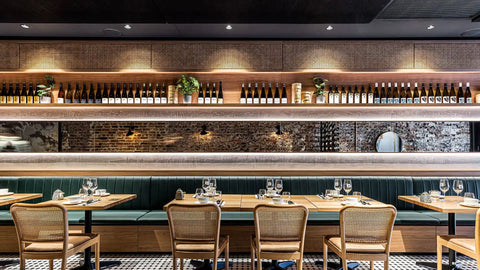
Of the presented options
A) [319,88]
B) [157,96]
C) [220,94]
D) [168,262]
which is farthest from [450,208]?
[157,96]

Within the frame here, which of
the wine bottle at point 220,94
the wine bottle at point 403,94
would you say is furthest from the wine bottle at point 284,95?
the wine bottle at point 403,94

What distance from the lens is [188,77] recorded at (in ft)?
15.3

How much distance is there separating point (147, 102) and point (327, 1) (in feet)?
8.97

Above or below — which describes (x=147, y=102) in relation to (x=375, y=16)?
below

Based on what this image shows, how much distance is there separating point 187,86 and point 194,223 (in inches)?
95.0

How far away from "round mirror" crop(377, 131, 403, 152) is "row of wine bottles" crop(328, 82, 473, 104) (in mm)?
492

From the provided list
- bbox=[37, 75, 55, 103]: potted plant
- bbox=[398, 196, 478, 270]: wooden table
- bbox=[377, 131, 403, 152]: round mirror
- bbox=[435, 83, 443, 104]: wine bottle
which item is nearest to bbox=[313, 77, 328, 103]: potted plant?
bbox=[377, 131, 403, 152]: round mirror

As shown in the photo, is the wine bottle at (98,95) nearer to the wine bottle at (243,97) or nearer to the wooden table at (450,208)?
the wine bottle at (243,97)

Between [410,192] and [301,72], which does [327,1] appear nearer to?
[301,72]

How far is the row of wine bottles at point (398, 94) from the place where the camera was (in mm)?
4531

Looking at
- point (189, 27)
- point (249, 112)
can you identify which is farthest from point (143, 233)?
point (189, 27)

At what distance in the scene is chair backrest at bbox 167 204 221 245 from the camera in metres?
2.49

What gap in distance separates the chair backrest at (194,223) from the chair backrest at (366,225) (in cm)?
101

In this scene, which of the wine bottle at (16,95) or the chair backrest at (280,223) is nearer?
the chair backrest at (280,223)
